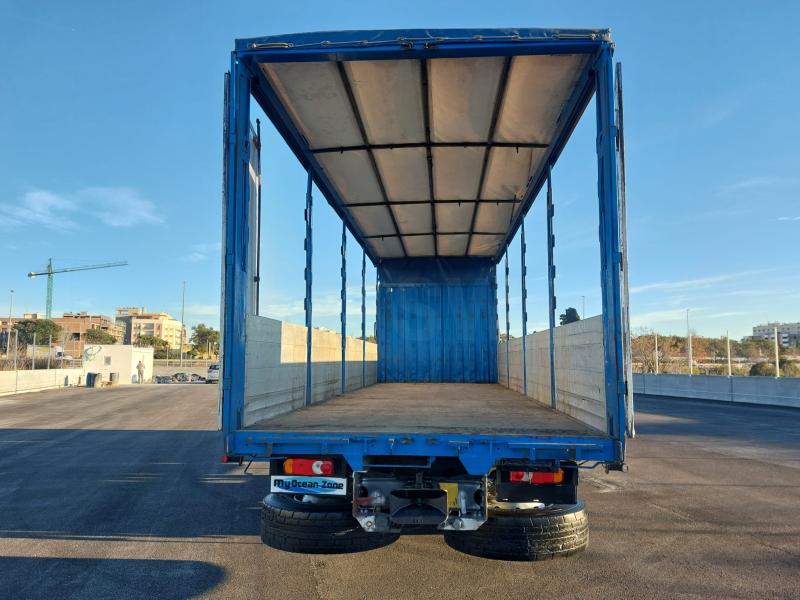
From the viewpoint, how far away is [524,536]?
417 centimetres

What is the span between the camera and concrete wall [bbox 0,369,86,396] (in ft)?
92.8

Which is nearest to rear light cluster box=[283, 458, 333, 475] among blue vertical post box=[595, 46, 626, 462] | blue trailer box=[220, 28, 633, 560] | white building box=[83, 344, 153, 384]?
Result: blue trailer box=[220, 28, 633, 560]

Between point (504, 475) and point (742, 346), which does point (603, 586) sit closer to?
point (504, 475)

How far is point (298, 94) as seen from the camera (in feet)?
18.3

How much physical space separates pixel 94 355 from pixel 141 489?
38.3 metres

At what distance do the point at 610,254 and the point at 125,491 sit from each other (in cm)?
707

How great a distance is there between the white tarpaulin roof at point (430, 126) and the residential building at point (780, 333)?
2119cm

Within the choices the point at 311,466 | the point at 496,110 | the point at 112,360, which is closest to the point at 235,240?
the point at 311,466

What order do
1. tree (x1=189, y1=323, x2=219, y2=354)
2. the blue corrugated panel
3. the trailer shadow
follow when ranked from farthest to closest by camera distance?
tree (x1=189, y1=323, x2=219, y2=354) < the blue corrugated panel < the trailer shadow

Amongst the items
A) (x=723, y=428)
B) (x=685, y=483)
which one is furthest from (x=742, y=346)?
(x=685, y=483)

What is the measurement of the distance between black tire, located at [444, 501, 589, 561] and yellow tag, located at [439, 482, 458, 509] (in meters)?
0.52

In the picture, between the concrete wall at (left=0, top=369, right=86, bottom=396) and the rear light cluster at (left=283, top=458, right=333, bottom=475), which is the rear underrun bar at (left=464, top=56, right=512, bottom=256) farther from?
the concrete wall at (left=0, top=369, right=86, bottom=396)

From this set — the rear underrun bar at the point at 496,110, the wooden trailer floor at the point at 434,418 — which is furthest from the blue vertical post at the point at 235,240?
the rear underrun bar at the point at 496,110

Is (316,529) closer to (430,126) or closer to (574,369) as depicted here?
(574,369)
